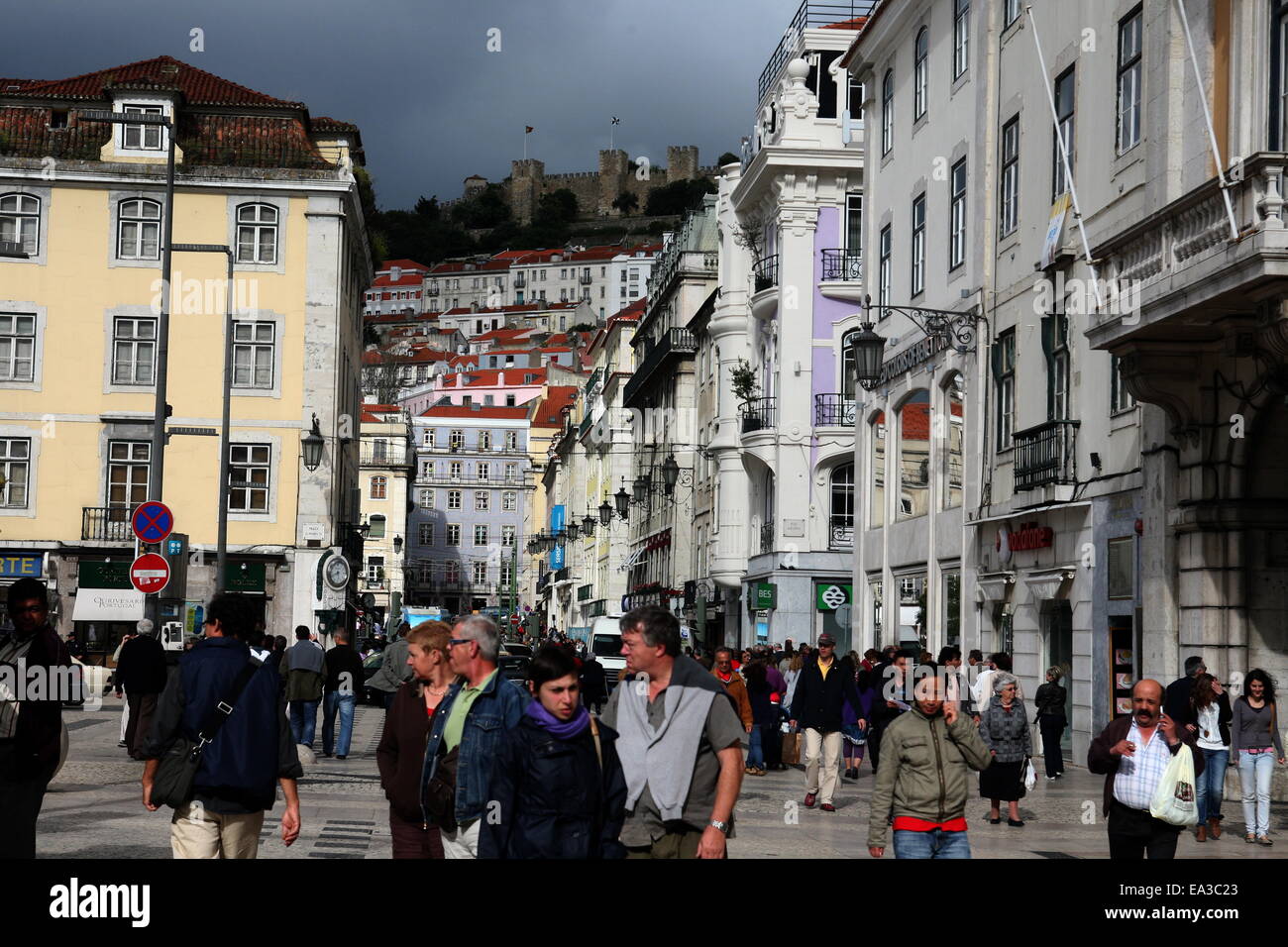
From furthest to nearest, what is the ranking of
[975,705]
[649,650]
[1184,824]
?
[975,705]
[1184,824]
[649,650]

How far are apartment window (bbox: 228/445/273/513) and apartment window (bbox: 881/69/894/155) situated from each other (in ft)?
64.3

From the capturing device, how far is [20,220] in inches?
2004

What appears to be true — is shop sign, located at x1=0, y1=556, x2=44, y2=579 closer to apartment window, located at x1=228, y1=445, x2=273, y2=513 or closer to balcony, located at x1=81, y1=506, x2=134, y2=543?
balcony, located at x1=81, y1=506, x2=134, y2=543

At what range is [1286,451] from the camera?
21609 millimetres

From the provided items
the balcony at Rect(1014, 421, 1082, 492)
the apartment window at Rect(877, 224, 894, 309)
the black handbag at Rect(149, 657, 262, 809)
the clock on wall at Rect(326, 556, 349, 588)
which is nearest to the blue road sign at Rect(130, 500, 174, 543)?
the clock on wall at Rect(326, 556, 349, 588)

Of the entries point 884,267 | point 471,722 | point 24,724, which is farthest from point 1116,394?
point 24,724

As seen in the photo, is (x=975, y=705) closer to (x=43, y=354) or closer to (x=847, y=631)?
(x=847, y=631)

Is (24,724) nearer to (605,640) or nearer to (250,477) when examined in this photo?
(250,477)

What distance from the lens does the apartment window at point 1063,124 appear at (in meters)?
27.5

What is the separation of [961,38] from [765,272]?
65.6ft

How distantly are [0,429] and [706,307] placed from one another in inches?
999

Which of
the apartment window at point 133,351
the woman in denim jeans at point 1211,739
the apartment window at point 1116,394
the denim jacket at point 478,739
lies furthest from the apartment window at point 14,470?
the denim jacket at point 478,739

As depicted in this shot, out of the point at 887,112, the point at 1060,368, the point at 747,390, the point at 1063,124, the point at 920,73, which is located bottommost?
the point at 1060,368

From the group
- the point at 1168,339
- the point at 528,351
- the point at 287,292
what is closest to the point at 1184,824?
the point at 1168,339
